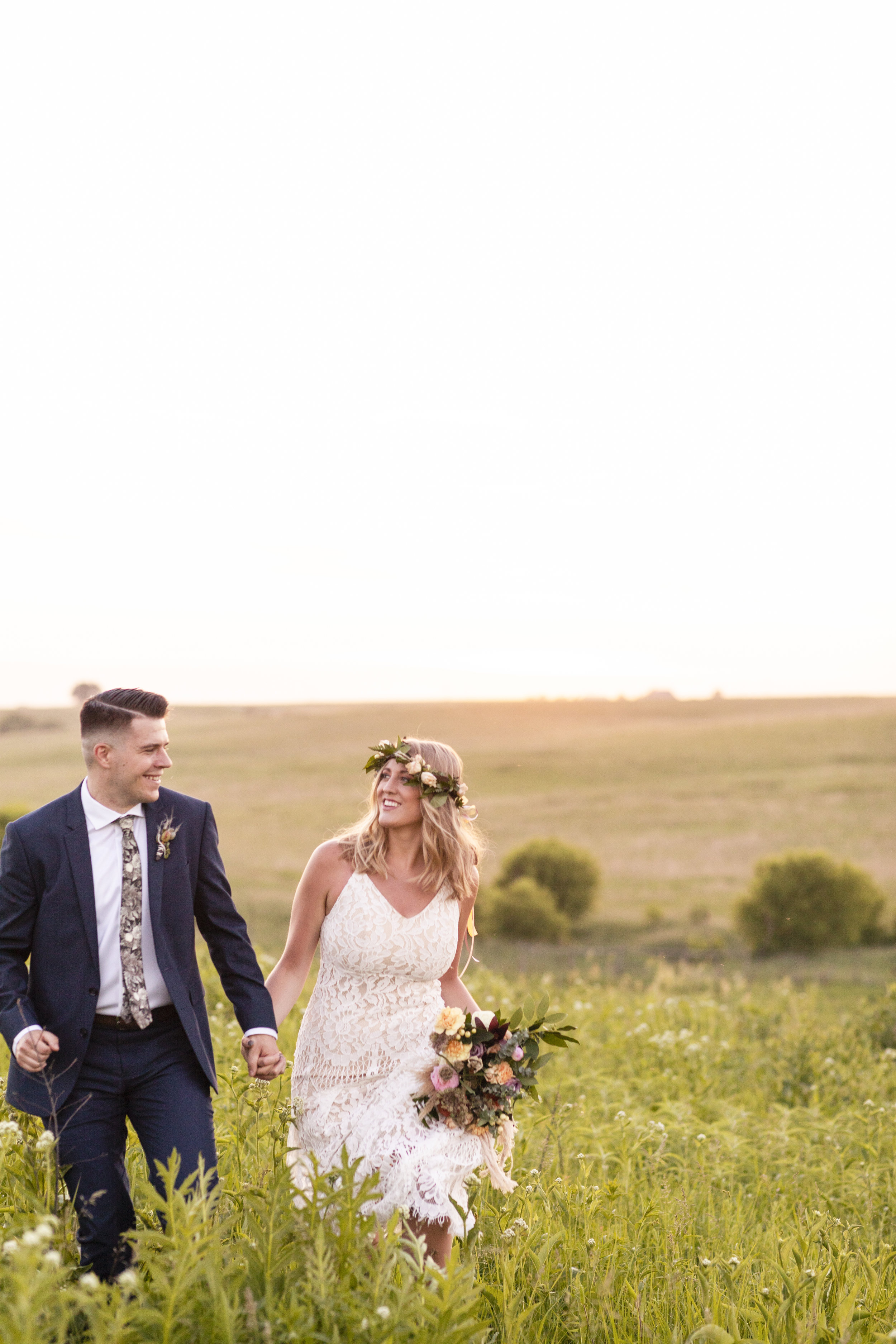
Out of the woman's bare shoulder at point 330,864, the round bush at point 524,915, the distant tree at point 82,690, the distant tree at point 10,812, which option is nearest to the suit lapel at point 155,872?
the woman's bare shoulder at point 330,864

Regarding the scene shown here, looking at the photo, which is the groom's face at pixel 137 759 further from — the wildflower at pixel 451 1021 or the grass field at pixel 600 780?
the grass field at pixel 600 780

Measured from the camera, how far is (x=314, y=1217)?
353 cm

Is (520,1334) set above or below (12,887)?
below

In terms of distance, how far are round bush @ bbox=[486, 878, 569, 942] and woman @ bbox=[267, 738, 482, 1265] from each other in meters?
28.0

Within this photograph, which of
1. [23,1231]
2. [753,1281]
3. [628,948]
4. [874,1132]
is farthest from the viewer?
[628,948]

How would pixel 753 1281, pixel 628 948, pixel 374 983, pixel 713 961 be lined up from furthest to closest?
pixel 628 948 < pixel 713 961 < pixel 374 983 < pixel 753 1281

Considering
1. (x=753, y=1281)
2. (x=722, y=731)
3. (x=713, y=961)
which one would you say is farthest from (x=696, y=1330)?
(x=722, y=731)

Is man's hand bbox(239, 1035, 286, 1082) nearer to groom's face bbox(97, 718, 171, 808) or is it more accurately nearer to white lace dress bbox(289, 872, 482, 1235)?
white lace dress bbox(289, 872, 482, 1235)

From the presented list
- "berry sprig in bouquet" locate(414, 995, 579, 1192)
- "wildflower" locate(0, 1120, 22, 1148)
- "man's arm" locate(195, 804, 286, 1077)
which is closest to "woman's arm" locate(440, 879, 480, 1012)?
"berry sprig in bouquet" locate(414, 995, 579, 1192)

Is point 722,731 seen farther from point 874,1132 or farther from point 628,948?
point 874,1132

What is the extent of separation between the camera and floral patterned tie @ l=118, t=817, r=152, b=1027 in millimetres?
4371

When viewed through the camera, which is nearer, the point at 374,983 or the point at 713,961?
the point at 374,983

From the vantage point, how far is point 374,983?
5.45m

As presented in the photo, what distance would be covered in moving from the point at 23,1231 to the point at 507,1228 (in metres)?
2.37
